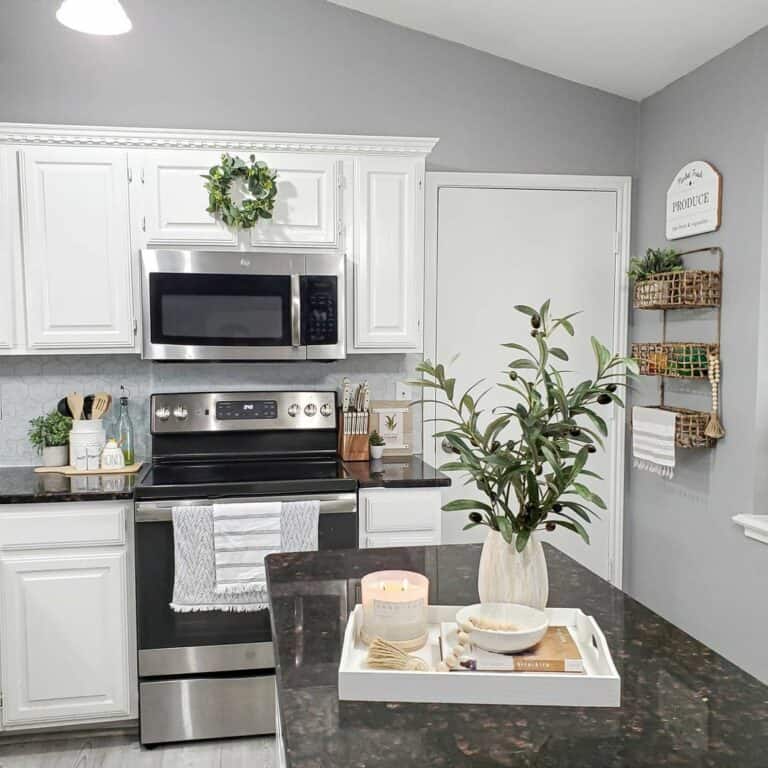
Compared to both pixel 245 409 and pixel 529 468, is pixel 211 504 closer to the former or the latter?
pixel 245 409

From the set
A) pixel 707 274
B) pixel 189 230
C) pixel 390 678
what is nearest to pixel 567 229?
pixel 707 274

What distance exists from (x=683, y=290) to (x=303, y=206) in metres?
1.48

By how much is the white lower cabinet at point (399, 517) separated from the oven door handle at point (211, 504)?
0.08 m

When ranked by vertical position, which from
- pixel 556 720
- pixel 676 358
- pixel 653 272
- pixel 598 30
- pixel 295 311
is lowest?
pixel 556 720

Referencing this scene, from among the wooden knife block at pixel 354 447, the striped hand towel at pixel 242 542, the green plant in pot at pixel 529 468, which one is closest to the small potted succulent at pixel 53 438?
the striped hand towel at pixel 242 542

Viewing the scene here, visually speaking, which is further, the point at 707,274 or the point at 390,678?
the point at 707,274

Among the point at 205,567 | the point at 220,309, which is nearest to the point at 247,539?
the point at 205,567

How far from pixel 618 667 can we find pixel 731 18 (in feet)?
7.47

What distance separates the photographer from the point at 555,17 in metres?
2.88

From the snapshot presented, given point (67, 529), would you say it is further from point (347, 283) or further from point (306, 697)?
point (306, 697)

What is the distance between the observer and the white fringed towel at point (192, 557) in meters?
2.63

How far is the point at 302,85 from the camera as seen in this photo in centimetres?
330

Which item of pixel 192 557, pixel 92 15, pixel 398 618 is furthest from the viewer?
pixel 192 557

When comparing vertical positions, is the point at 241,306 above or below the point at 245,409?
above
